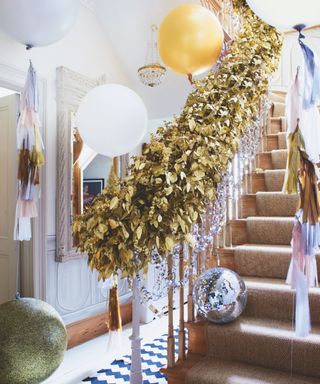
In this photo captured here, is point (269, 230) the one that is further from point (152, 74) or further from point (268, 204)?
point (152, 74)

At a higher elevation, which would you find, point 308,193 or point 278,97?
point 278,97

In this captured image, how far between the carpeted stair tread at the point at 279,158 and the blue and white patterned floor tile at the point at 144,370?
1826 millimetres

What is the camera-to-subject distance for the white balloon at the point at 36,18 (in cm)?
233

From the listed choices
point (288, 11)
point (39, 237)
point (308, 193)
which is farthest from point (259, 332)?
point (39, 237)

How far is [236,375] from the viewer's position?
6.06ft

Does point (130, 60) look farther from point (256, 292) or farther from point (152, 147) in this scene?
point (256, 292)

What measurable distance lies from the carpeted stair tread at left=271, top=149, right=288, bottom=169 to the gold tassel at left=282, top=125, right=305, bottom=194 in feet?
5.50

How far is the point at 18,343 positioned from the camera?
2367 millimetres

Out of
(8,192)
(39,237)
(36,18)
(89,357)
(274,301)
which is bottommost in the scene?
(89,357)

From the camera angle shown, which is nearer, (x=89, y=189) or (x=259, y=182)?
(x=259, y=182)

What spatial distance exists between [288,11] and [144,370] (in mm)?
2418

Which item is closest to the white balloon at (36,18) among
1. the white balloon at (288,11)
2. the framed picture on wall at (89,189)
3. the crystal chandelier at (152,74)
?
the crystal chandelier at (152,74)

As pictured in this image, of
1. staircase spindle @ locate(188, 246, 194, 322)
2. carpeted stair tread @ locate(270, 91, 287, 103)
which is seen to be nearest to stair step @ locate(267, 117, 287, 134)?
carpeted stair tread @ locate(270, 91, 287, 103)

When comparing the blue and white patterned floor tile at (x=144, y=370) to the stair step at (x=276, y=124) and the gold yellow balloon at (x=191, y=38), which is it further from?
the stair step at (x=276, y=124)
